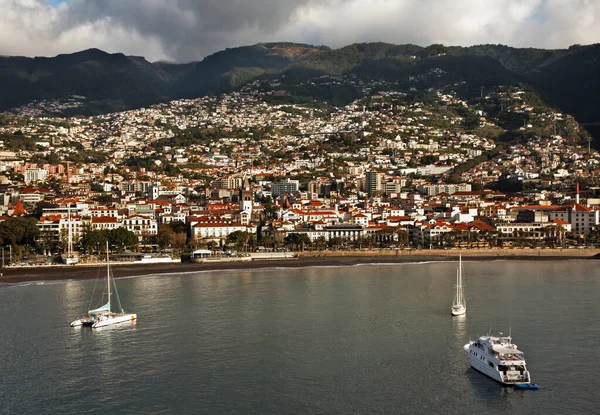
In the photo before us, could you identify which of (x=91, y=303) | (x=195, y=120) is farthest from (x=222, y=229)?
(x=195, y=120)

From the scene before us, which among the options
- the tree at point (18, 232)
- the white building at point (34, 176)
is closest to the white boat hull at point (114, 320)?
the tree at point (18, 232)

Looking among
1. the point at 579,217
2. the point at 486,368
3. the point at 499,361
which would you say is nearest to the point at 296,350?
the point at 486,368

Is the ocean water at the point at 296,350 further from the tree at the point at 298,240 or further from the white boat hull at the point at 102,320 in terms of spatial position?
the tree at the point at 298,240

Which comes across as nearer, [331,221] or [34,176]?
[331,221]

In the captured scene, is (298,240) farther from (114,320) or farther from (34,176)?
(34,176)

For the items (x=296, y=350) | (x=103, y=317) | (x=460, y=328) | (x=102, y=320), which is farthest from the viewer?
(x=103, y=317)
